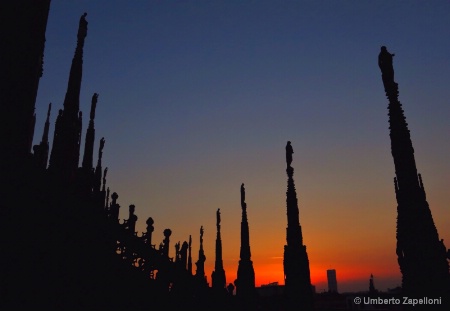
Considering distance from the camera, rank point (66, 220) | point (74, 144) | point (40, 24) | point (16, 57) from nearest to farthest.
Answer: point (16, 57) < point (40, 24) < point (66, 220) < point (74, 144)

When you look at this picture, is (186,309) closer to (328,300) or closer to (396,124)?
(396,124)

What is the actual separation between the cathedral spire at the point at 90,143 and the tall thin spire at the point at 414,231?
18.0 m

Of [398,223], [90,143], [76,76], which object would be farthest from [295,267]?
[76,76]

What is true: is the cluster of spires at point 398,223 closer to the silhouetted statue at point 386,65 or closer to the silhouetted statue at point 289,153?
the silhouetted statue at point 386,65

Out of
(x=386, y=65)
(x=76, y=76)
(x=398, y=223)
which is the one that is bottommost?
(x=398, y=223)

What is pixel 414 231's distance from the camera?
1298cm

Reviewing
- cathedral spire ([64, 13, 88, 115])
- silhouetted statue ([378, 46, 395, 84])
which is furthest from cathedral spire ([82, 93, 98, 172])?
silhouetted statue ([378, 46, 395, 84])

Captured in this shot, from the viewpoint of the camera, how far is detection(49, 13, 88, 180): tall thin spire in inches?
590

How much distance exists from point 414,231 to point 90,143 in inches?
784

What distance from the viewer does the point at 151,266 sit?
32.2 ft

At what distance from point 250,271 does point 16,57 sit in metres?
32.0

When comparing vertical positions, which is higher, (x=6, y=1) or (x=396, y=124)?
(x=396, y=124)

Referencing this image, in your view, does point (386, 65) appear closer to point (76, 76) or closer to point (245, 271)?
point (76, 76)

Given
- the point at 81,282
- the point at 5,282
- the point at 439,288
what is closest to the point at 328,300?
the point at 439,288
